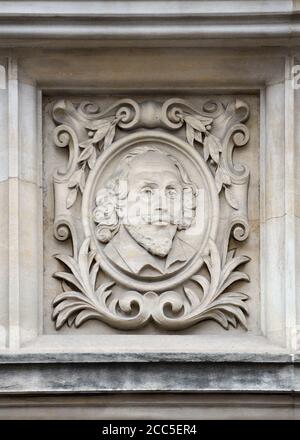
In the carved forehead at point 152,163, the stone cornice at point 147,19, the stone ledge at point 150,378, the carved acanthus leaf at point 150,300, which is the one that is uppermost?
the stone cornice at point 147,19

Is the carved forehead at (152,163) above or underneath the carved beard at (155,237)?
above

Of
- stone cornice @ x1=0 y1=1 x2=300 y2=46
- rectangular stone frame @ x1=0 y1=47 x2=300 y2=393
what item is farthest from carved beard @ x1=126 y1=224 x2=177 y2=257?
stone cornice @ x1=0 y1=1 x2=300 y2=46

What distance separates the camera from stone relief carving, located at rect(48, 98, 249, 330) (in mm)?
10625

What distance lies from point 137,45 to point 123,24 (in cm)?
Answer: 13

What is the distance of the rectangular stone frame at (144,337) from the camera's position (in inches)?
408

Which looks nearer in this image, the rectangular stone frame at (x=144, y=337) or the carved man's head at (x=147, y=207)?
the rectangular stone frame at (x=144, y=337)

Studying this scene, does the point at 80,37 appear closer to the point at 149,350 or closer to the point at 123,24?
the point at 123,24

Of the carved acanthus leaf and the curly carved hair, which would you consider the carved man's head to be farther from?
the carved acanthus leaf

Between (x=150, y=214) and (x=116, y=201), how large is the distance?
0.49ft

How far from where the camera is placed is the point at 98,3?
1059 centimetres

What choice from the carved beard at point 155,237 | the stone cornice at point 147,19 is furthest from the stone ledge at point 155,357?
the stone cornice at point 147,19

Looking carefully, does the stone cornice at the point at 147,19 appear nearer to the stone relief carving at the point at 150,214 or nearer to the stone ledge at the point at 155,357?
the stone relief carving at the point at 150,214

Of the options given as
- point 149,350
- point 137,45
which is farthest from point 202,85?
point 149,350

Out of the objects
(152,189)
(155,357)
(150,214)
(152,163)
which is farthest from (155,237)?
(155,357)
